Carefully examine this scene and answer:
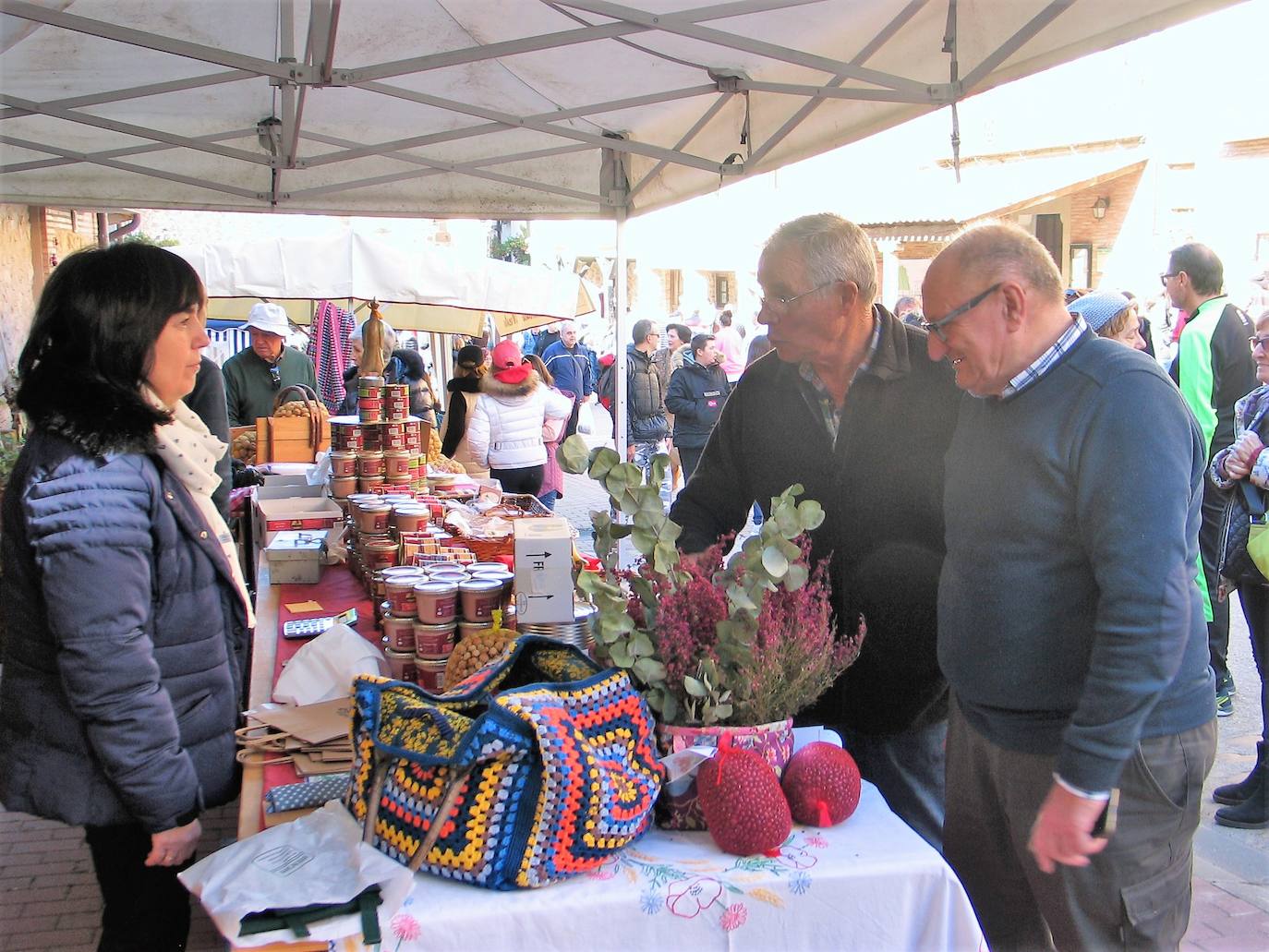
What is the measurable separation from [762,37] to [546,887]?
138 inches

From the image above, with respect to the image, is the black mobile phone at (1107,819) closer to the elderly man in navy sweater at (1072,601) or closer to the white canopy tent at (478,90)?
the elderly man in navy sweater at (1072,601)

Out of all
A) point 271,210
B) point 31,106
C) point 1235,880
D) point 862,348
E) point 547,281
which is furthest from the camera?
point 547,281

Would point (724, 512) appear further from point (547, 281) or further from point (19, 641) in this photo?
point (547, 281)

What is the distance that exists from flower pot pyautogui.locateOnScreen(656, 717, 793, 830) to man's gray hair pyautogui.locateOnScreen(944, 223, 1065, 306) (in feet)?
2.82

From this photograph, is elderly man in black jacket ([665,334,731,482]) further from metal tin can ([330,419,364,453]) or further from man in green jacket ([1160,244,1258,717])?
metal tin can ([330,419,364,453])

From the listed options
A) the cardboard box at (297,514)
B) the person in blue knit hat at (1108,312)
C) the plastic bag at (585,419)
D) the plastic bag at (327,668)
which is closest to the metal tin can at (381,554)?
the plastic bag at (327,668)

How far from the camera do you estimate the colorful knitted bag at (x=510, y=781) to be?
139 centimetres

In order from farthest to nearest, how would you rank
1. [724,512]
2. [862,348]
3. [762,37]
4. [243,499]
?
[243,499], [762,37], [724,512], [862,348]

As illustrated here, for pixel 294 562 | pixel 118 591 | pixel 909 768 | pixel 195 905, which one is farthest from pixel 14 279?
pixel 909 768

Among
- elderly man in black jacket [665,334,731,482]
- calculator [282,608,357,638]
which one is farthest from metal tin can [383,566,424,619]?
elderly man in black jacket [665,334,731,482]

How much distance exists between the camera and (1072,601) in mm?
1767

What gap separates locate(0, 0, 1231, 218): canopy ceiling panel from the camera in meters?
3.65

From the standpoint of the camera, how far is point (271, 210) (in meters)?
6.09

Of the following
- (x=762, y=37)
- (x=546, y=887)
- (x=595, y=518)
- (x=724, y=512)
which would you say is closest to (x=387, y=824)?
(x=546, y=887)
